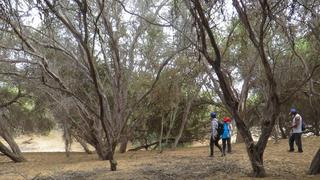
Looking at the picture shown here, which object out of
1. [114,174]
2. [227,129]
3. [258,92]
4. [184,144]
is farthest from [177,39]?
[184,144]

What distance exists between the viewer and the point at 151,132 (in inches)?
1171

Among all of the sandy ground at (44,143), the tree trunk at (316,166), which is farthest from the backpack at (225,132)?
the sandy ground at (44,143)

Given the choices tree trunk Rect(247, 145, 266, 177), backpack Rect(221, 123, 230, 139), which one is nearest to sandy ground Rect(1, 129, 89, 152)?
backpack Rect(221, 123, 230, 139)

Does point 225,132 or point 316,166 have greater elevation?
point 225,132

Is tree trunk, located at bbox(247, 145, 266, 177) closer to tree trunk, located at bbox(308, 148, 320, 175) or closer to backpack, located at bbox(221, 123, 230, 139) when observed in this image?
tree trunk, located at bbox(308, 148, 320, 175)

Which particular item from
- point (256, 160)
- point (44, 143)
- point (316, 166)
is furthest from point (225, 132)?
point (44, 143)

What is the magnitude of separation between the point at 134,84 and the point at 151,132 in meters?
6.97

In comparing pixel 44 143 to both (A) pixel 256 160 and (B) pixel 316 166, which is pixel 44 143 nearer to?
(A) pixel 256 160

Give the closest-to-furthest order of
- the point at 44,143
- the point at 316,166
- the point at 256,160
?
the point at 316,166, the point at 256,160, the point at 44,143

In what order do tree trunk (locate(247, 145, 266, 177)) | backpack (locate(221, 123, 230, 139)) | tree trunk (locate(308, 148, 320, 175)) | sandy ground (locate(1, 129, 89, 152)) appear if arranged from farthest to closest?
sandy ground (locate(1, 129, 89, 152)), backpack (locate(221, 123, 230, 139)), tree trunk (locate(247, 145, 266, 177)), tree trunk (locate(308, 148, 320, 175))

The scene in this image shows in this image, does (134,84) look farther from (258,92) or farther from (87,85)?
(258,92)

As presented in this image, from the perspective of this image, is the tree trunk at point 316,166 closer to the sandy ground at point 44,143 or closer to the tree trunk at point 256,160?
the tree trunk at point 256,160

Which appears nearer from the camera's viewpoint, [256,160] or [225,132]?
[256,160]

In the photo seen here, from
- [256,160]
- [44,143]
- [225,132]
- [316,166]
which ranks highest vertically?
[44,143]
